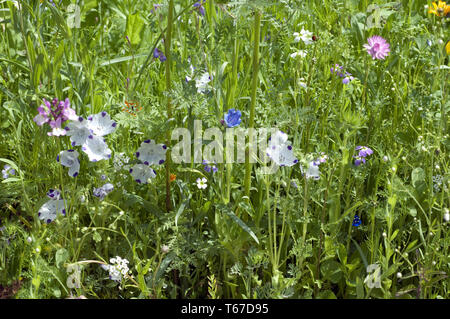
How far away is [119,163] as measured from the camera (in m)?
2.04

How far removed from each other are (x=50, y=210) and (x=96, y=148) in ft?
0.88

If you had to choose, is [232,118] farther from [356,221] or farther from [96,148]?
[356,221]

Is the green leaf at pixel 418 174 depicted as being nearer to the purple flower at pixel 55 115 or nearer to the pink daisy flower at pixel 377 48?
the pink daisy flower at pixel 377 48

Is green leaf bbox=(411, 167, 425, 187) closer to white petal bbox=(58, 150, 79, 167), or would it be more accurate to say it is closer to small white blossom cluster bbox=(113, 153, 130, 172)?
small white blossom cluster bbox=(113, 153, 130, 172)

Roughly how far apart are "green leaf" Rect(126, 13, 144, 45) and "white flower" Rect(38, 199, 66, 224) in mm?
1024

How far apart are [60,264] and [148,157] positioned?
441 mm

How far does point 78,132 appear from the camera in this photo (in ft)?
6.36

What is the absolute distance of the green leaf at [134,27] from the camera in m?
2.69

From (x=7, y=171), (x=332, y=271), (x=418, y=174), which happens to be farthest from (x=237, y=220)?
(x=7, y=171)

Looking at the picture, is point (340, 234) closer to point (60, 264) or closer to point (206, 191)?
point (206, 191)

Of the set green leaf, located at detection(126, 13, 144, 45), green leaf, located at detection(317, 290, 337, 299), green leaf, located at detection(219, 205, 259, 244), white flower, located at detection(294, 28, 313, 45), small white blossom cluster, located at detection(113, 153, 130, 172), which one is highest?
white flower, located at detection(294, 28, 313, 45)

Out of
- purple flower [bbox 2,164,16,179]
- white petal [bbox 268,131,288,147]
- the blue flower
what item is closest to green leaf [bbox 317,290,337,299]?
white petal [bbox 268,131,288,147]

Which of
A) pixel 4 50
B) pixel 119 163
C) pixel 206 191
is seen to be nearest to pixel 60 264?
pixel 119 163

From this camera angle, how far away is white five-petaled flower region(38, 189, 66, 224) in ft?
6.43
